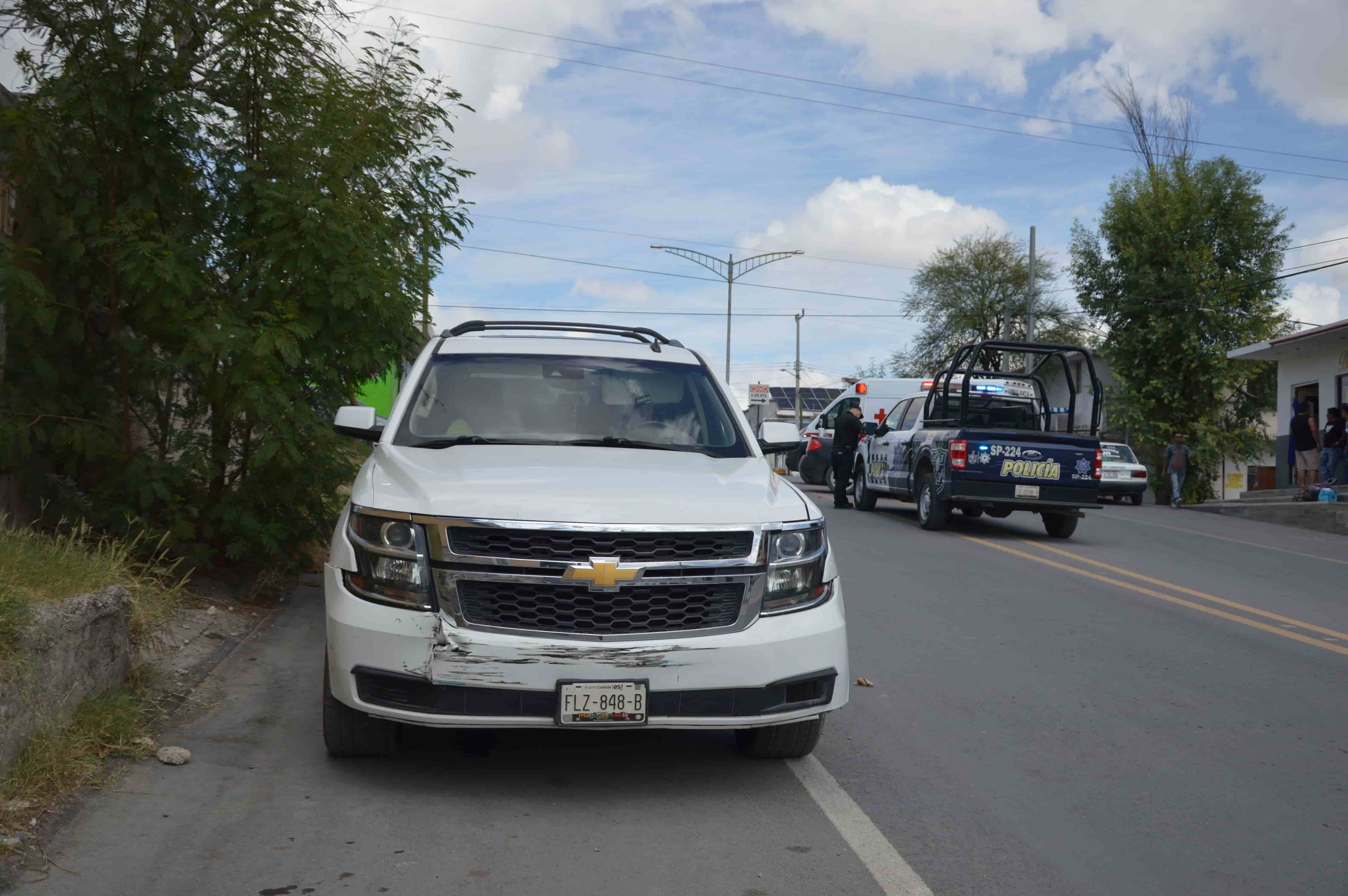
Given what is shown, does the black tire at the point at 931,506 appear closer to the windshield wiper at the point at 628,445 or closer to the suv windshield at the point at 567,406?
the suv windshield at the point at 567,406

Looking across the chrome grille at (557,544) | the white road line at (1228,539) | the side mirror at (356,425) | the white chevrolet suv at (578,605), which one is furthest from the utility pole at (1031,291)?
the chrome grille at (557,544)

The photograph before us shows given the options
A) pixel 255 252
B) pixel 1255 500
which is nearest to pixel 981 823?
pixel 255 252

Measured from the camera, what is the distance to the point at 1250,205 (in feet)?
127

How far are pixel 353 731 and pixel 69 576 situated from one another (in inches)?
68.0

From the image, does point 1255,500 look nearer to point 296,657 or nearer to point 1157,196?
point 1157,196

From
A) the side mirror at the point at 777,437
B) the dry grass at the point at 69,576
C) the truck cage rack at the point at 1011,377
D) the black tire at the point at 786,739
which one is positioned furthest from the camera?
the truck cage rack at the point at 1011,377

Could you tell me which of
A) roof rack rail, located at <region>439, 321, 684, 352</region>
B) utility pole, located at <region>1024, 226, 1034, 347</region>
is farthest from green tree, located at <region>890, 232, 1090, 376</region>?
roof rack rail, located at <region>439, 321, 684, 352</region>

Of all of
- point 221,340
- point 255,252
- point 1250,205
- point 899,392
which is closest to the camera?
point 221,340

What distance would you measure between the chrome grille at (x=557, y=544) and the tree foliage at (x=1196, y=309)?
117 feet

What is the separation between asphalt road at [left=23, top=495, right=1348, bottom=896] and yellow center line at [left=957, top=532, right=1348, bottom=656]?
1.77 feet

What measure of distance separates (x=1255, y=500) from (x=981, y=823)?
26703mm

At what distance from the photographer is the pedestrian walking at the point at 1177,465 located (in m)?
30.5

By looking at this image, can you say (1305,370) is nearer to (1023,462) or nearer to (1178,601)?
(1023,462)

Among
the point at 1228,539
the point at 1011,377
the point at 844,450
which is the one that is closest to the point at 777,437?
the point at 1011,377
